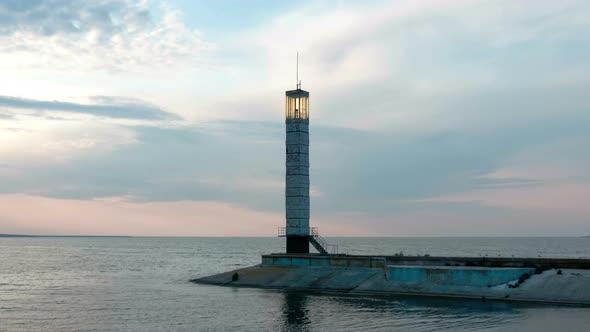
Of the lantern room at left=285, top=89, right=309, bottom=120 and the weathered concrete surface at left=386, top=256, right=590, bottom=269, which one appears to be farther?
the lantern room at left=285, top=89, right=309, bottom=120

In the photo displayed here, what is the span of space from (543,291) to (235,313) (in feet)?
76.4

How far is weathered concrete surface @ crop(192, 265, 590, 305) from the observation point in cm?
4788

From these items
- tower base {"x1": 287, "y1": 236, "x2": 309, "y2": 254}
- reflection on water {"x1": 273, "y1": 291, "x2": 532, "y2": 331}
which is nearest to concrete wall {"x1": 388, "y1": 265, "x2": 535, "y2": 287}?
reflection on water {"x1": 273, "y1": 291, "x2": 532, "y2": 331}

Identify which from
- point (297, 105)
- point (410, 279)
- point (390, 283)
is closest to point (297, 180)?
point (297, 105)

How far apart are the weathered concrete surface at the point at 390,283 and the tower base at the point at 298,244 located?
3572 mm

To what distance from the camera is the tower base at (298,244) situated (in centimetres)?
6906

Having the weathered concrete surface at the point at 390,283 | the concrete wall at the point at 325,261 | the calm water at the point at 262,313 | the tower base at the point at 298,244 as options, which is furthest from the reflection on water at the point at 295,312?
the tower base at the point at 298,244

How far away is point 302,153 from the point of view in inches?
2726

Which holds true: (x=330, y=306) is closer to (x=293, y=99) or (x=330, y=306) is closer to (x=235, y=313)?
(x=235, y=313)

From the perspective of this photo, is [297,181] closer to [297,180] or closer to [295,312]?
[297,180]

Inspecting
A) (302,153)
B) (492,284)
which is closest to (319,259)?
(302,153)

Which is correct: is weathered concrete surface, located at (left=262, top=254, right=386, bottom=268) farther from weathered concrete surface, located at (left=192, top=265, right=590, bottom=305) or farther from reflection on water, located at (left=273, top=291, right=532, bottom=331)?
reflection on water, located at (left=273, top=291, right=532, bottom=331)

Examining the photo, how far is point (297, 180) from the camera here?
6894 centimetres

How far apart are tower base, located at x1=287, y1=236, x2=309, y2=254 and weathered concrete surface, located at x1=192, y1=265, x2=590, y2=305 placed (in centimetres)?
357
